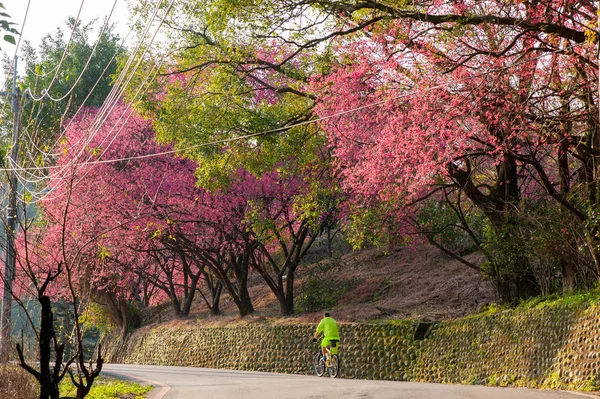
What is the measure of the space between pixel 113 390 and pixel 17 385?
4.30 meters

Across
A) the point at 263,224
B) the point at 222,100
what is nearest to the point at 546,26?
the point at 222,100

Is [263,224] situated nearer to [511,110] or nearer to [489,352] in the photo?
[489,352]

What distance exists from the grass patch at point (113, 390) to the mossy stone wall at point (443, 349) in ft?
23.3

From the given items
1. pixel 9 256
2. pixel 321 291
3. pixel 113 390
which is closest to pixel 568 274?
pixel 113 390

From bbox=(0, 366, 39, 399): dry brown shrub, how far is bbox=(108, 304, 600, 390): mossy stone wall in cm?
903

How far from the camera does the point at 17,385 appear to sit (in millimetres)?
11789

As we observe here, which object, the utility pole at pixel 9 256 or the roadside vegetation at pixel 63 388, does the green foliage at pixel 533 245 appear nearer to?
the roadside vegetation at pixel 63 388

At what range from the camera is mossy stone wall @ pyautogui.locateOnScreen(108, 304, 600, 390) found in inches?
608

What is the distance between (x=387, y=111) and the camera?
17.9 metres

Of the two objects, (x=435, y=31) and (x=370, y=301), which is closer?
(x=435, y=31)

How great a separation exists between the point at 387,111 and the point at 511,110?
132 inches

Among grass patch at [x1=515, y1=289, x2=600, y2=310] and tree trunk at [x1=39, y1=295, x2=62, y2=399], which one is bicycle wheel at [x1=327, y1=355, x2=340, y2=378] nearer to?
grass patch at [x1=515, y1=289, x2=600, y2=310]

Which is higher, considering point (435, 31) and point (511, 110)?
point (435, 31)

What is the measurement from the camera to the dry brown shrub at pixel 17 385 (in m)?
11.6
